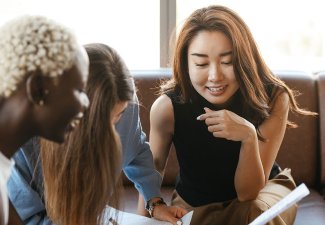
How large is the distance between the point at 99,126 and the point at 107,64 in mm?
155

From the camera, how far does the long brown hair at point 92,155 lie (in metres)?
1.20

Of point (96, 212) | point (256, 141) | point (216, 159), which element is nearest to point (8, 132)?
point (96, 212)

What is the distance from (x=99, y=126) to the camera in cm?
119

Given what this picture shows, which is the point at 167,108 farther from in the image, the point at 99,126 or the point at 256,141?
the point at 99,126

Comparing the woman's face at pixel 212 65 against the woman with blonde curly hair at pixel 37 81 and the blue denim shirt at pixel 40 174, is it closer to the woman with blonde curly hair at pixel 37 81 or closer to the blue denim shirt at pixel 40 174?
the blue denim shirt at pixel 40 174

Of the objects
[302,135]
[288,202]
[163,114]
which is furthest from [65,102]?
[302,135]

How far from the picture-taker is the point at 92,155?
121 centimetres

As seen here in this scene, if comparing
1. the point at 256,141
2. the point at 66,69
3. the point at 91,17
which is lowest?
the point at 256,141

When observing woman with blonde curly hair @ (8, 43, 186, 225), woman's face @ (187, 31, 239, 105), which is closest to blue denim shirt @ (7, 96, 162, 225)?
woman with blonde curly hair @ (8, 43, 186, 225)

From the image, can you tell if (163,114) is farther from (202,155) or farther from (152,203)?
(152,203)

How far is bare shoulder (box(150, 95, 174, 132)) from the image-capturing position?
1910 millimetres

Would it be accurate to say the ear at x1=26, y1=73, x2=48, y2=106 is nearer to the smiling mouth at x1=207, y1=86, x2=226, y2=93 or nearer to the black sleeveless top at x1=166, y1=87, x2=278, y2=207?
the smiling mouth at x1=207, y1=86, x2=226, y2=93

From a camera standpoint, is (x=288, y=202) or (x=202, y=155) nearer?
(x=288, y=202)

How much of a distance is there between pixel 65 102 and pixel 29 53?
0.09 meters
